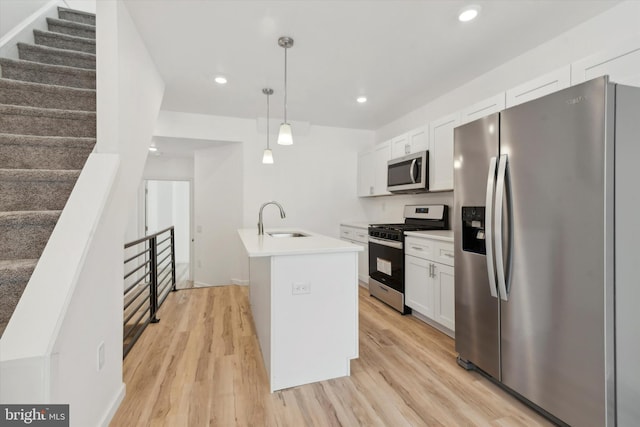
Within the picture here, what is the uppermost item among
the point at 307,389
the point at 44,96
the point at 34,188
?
the point at 44,96

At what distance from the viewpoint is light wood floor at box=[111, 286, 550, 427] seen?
64.0 inches

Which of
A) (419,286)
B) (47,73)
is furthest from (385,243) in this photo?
(47,73)

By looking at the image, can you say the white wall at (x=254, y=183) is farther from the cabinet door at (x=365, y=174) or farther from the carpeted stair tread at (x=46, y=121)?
the carpeted stair tread at (x=46, y=121)

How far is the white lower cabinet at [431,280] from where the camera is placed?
2.55 m

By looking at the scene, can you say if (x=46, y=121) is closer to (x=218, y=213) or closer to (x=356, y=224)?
(x=218, y=213)

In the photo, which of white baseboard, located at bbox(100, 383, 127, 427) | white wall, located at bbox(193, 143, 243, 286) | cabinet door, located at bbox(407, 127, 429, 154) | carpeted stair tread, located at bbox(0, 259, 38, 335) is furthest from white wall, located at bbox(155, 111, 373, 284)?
carpeted stair tread, located at bbox(0, 259, 38, 335)

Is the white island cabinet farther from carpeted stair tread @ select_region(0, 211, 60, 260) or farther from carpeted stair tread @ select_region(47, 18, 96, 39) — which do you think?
carpeted stair tread @ select_region(47, 18, 96, 39)

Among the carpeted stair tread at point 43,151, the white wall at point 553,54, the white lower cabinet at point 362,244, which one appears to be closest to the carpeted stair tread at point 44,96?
the carpeted stair tread at point 43,151

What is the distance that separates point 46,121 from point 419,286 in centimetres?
331

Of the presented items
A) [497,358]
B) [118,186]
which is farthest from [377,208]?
[118,186]

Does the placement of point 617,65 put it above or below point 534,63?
below

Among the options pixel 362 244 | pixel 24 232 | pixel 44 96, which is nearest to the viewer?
pixel 24 232

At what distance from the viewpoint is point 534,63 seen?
2.46 meters

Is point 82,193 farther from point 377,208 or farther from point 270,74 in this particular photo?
point 377,208
